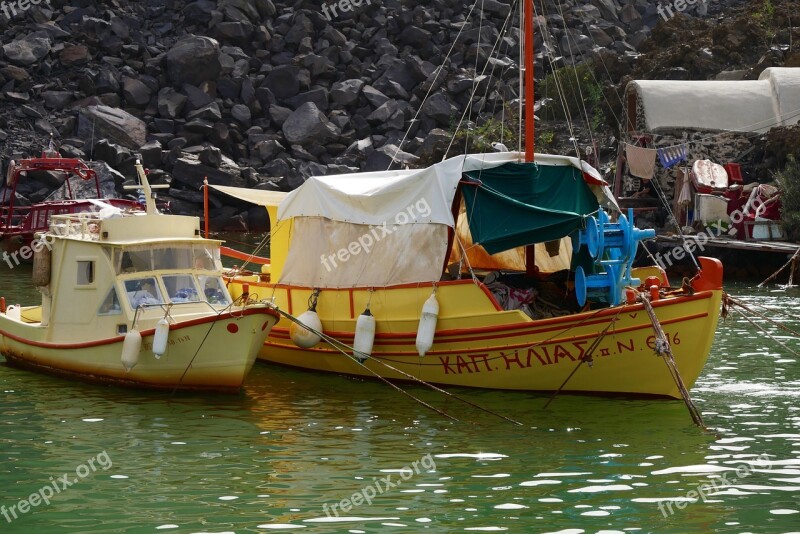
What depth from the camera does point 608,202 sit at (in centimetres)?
1825

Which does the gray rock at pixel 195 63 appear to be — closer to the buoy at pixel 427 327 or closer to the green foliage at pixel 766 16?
the green foliage at pixel 766 16

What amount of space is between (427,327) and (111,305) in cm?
488

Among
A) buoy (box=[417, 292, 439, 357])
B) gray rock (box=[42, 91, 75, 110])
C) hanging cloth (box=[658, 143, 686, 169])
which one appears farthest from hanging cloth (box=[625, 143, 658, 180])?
gray rock (box=[42, 91, 75, 110])

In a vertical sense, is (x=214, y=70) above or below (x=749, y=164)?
above

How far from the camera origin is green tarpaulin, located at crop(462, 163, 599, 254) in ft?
57.2

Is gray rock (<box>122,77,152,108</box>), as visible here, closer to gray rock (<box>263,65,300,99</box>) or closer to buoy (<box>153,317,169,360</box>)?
gray rock (<box>263,65,300,99</box>)

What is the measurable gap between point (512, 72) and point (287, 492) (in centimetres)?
5139

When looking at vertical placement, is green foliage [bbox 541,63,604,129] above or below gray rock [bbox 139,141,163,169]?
above

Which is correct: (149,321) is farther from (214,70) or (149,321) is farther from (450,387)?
(214,70)

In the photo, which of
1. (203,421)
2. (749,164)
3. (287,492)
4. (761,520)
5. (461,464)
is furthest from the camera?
(749,164)

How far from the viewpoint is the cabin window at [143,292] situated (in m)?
17.9

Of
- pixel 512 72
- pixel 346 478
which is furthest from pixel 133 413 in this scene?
pixel 512 72

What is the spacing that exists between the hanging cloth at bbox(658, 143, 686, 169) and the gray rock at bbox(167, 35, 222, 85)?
28.1 metres

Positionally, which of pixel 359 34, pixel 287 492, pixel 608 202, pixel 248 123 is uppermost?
pixel 359 34
